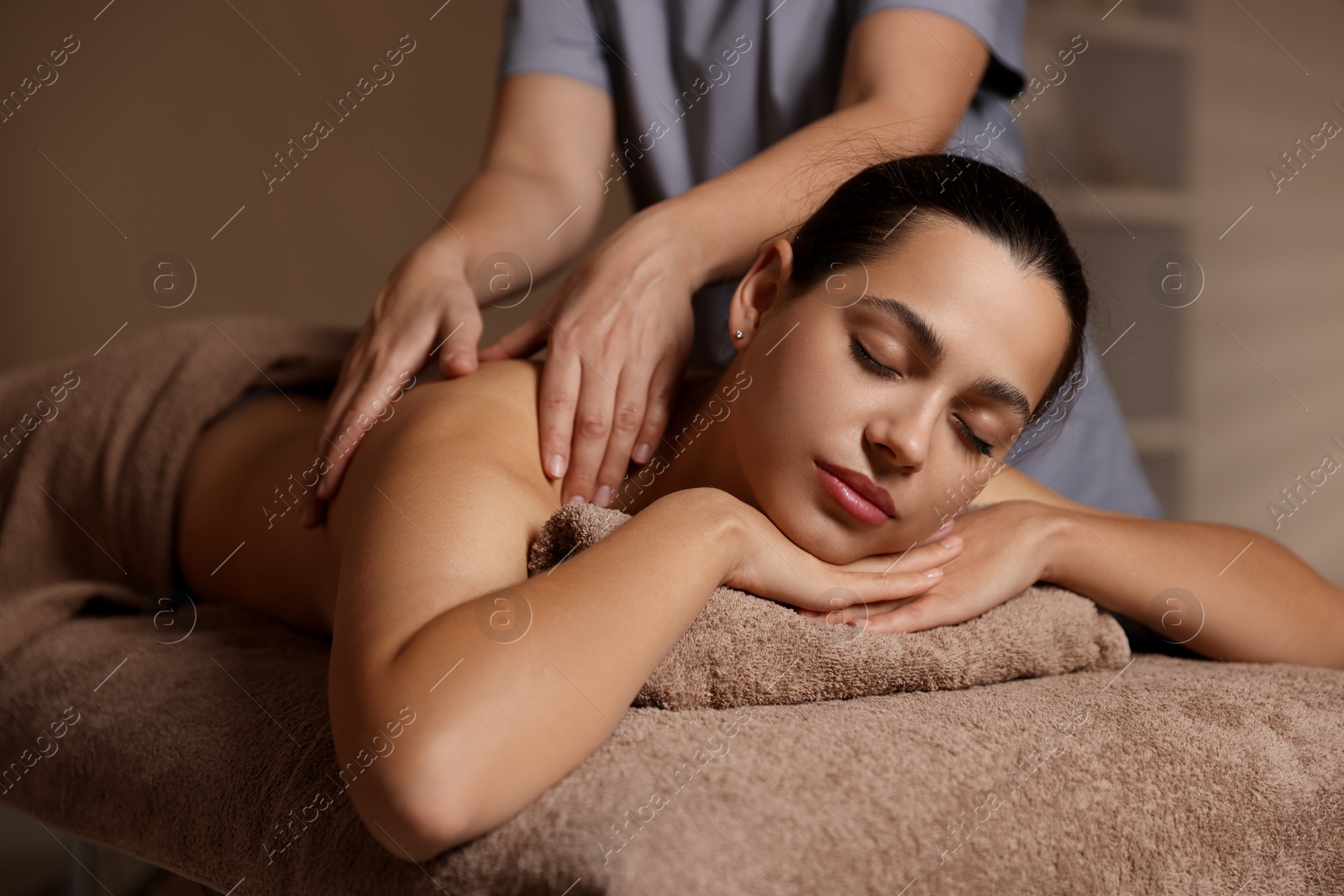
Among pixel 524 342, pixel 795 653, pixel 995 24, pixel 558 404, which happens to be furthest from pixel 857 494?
pixel 995 24

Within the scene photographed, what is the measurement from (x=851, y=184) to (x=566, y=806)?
663 millimetres

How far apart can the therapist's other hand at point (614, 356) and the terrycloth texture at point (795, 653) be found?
8.9 inches

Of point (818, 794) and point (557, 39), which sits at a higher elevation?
point (557, 39)

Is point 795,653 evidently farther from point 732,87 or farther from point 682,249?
point 732,87

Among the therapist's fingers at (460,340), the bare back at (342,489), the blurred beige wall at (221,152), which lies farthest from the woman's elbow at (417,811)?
the blurred beige wall at (221,152)

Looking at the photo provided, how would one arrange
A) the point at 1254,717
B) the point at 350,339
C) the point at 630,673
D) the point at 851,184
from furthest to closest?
the point at 350,339, the point at 851,184, the point at 1254,717, the point at 630,673

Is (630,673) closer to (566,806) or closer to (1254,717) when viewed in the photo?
(566,806)

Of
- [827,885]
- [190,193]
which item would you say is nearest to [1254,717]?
[827,885]

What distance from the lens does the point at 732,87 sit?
1.35 metres

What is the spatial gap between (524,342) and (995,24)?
701 millimetres

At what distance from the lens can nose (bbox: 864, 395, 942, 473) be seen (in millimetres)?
774

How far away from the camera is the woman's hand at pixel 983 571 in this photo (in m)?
0.77

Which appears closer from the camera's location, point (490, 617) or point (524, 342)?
point (490, 617)

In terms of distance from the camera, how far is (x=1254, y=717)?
69 cm
